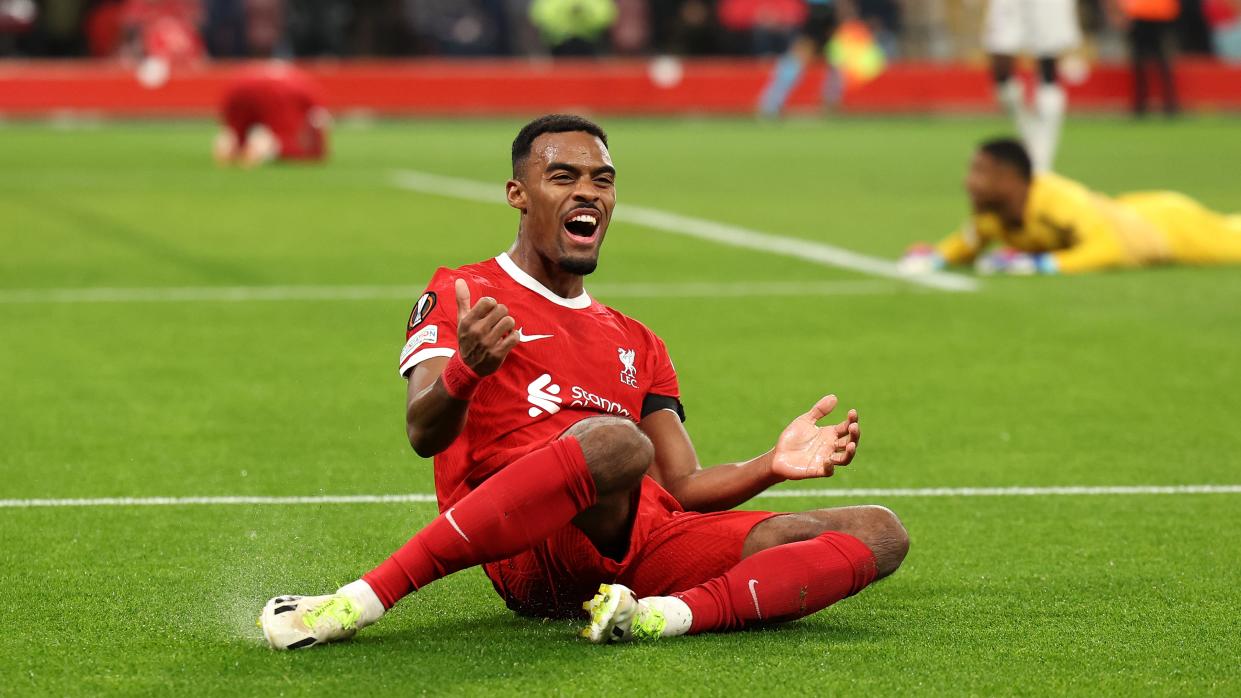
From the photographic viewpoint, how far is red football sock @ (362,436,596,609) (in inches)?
167

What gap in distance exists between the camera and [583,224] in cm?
472

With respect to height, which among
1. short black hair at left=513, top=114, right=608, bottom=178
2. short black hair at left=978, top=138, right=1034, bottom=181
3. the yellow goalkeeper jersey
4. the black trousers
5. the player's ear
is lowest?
the black trousers

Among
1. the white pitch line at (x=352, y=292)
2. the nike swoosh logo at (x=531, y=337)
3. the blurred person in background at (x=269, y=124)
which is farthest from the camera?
the blurred person in background at (x=269, y=124)

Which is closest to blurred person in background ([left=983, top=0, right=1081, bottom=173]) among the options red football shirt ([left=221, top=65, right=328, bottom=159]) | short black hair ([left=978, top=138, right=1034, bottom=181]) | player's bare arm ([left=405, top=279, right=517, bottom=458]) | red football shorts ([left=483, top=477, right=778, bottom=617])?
short black hair ([left=978, top=138, right=1034, bottom=181])

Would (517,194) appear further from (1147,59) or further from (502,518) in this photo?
(1147,59)

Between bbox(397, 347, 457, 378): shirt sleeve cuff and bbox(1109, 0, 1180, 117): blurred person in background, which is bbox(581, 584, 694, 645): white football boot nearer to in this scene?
bbox(397, 347, 457, 378): shirt sleeve cuff

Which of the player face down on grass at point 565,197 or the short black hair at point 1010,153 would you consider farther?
the short black hair at point 1010,153

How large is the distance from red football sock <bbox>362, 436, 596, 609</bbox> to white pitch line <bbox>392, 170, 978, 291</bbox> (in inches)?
297

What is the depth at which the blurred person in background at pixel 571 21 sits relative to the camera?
102ft

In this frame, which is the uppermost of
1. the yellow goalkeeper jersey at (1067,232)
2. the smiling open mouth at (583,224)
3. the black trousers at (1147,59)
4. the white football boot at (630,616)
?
the smiling open mouth at (583,224)

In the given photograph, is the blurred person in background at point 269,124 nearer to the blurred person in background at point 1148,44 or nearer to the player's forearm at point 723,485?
the blurred person in background at point 1148,44

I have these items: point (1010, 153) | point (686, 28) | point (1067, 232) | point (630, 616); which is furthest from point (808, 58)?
point (630, 616)

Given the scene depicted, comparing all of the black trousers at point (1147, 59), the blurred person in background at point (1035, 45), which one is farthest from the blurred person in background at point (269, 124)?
the black trousers at point (1147, 59)

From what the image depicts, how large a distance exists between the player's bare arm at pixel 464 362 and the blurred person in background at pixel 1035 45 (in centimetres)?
1282
